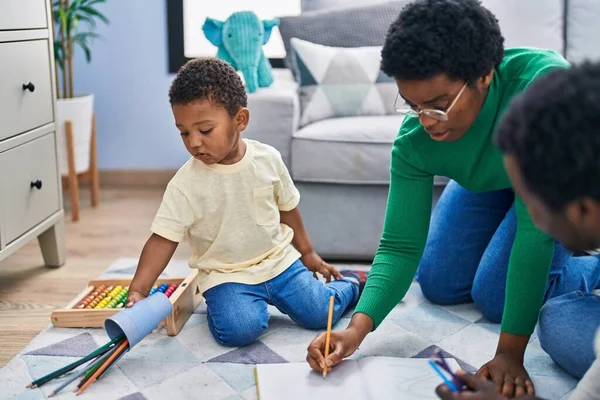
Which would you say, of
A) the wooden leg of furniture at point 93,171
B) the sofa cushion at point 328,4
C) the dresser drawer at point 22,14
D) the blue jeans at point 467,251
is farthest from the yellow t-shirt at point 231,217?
the wooden leg of furniture at point 93,171

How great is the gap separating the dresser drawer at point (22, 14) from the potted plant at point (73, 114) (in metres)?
0.57

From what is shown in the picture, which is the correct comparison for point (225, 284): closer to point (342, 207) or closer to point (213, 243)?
point (213, 243)

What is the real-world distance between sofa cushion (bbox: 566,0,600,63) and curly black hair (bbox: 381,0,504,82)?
4.44 feet

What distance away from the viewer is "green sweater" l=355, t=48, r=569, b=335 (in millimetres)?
1243

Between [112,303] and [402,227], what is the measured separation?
0.69 metres

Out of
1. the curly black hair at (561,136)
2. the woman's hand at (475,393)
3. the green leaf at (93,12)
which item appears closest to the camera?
the curly black hair at (561,136)

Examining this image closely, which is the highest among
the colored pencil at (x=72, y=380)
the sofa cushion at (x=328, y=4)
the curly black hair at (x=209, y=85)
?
the sofa cushion at (x=328, y=4)

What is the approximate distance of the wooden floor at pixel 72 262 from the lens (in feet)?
5.46

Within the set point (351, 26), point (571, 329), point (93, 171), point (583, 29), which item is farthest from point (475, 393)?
point (93, 171)

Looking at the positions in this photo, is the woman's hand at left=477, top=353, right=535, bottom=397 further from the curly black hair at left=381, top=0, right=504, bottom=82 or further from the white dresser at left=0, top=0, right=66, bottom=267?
the white dresser at left=0, top=0, right=66, bottom=267

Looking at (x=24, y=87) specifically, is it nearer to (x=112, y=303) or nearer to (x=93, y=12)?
(x=112, y=303)

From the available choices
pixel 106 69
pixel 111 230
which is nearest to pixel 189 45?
pixel 106 69

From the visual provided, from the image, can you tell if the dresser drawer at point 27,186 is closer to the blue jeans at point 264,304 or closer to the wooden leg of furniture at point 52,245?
the wooden leg of furniture at point 52,245

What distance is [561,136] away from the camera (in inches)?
28.7
